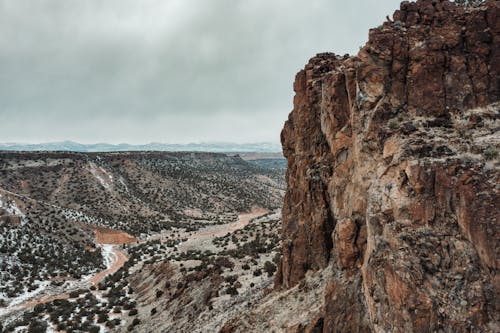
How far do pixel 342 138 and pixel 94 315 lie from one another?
72.5ft

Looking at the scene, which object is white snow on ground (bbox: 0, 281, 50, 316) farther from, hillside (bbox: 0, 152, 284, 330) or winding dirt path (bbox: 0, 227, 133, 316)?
winding dirt path (bbox: 0, 227, 133, 316)

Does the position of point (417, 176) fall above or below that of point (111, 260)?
above

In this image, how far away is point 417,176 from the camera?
24.5 ft

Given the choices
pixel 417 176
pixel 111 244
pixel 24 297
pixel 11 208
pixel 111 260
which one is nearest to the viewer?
pixel 417 176

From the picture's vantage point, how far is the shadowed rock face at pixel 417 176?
6395 mm

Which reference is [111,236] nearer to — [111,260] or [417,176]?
[111,260]

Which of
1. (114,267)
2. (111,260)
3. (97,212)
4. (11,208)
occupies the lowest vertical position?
(111,260)

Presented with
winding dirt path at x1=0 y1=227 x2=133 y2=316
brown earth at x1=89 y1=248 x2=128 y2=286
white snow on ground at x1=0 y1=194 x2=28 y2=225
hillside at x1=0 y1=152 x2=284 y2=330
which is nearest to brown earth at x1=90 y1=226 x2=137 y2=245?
winding dirt path at x1=0 y1=227 x2=133 y2=316

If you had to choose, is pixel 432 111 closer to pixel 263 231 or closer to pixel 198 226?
pixel 263 231

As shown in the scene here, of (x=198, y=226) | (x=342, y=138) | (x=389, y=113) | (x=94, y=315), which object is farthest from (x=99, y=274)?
(x=389, y=113)

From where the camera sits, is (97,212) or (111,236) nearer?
(111,236)

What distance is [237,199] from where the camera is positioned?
9075cm

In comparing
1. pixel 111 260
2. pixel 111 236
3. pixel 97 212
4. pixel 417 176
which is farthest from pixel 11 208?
pixel 417 176

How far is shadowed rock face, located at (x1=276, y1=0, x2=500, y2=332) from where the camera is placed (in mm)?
6395
